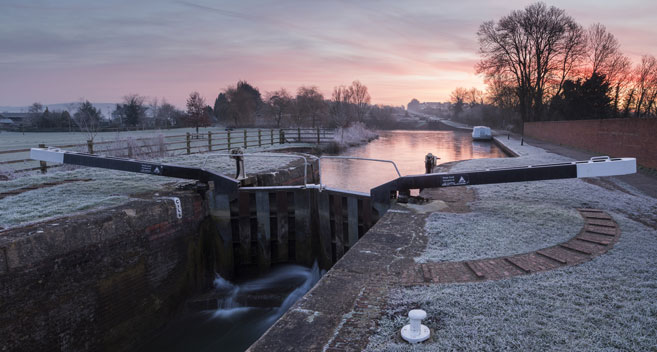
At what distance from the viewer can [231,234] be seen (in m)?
8.14

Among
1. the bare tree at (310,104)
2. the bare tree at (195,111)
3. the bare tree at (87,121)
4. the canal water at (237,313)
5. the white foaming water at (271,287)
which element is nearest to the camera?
the canal water at (237,313)

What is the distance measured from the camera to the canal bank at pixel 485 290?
3018 mm

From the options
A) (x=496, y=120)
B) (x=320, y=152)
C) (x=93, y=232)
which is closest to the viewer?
(x=93, y=232)

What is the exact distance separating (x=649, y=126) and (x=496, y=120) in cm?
6283

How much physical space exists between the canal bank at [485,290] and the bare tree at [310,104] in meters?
52.4

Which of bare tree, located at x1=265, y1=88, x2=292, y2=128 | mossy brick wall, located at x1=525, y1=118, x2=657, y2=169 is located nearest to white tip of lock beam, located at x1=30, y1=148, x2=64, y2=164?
mossy brick wall, located at x1=525, y1=118, x2=657, y2=169

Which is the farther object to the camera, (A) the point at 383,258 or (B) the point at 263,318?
(B) the point at 263,318

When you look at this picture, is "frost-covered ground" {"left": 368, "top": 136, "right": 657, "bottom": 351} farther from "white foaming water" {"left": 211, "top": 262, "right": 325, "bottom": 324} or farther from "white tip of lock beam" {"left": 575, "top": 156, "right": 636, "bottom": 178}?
"white foaming water" {"left": 211, "top": 262, "right": 325, "bottom": 324}

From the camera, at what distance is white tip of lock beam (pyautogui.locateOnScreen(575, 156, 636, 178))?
5865 mm

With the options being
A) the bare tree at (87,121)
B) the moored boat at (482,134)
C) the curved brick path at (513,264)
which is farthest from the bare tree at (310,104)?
the curved brick path at (513,264)

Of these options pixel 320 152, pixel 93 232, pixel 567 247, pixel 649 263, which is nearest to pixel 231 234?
pixel 93 232

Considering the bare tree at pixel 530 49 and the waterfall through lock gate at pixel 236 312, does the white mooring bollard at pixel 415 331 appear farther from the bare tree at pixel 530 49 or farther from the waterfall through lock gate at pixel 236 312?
the bare tree at pixel 530 49

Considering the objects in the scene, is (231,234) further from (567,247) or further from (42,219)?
(567,247)

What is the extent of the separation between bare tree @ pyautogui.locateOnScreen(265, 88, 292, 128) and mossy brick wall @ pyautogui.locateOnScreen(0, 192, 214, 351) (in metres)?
54.4
